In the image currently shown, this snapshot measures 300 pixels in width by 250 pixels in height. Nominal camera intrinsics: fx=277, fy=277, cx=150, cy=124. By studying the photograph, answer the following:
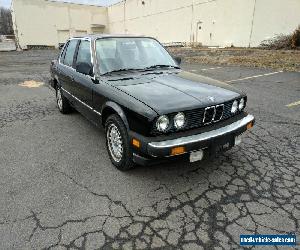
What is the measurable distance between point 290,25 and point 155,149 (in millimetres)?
20531

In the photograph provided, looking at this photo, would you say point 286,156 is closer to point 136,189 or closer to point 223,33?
point 136,189

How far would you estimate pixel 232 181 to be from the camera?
3398 millimetres

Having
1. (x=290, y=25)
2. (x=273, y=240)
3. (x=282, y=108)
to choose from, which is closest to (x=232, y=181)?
(x=273, y=240)

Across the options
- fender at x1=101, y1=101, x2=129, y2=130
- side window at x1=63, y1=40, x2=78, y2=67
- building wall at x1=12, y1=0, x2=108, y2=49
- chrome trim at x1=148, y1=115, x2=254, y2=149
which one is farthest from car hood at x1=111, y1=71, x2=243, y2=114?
building wall at x1=12, y1=0, x2=108, y2=49

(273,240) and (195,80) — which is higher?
(195,80)

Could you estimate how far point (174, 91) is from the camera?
340 centimetres

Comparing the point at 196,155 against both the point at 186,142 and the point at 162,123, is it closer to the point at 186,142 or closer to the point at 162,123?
the point at 186,142

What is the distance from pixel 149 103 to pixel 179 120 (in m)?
0.38

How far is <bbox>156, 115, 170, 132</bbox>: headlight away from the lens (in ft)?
9.65

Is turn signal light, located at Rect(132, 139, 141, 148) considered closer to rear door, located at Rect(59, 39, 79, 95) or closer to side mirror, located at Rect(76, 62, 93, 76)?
side mirror, located at Rect(76, 62, 93, 76)

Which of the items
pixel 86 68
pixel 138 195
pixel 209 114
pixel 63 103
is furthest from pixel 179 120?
pixel 63 103

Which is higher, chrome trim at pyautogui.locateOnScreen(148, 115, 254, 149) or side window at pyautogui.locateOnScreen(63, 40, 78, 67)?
side window at pyautogui.locateOnScreen(63, 40, 78, 67)

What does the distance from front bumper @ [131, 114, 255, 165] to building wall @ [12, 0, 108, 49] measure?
136ft

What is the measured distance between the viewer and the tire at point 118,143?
329 centimetres
